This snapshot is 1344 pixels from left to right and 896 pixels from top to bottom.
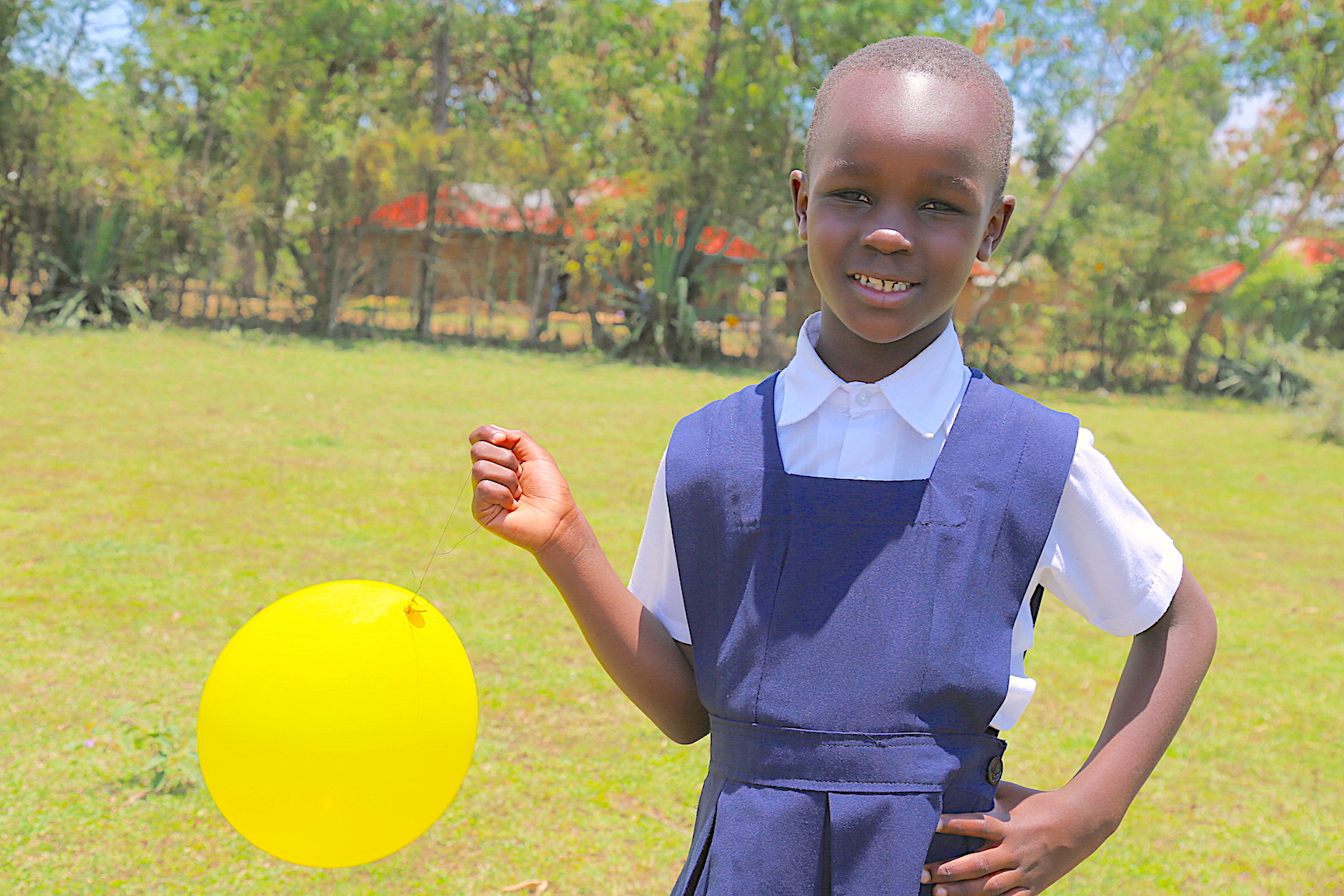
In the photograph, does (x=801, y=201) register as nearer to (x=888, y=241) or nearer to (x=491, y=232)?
(x=888, y=241)

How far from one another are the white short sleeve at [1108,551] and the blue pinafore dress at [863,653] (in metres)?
0.04

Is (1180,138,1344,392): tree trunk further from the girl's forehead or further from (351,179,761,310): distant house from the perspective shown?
the girl's forehead

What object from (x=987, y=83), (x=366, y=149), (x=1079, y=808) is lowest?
(x=1079, y=808)

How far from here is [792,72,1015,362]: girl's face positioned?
4.37ft

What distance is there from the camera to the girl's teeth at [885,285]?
1367 mm

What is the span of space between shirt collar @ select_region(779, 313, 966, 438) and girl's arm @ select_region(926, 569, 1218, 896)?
0.36 m

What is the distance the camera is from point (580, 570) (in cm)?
144

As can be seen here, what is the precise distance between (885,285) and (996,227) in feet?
0.70

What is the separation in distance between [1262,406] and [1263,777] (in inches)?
685

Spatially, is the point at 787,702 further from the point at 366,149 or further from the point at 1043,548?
the point at 366,149

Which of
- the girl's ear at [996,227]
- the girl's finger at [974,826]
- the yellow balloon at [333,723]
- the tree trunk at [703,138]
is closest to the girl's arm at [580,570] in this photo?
the yellow balloon at [333,723]

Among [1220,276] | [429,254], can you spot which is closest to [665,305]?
[429,254]

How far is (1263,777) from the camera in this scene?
3891 mm

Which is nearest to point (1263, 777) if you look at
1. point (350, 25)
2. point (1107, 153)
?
point (350, 25)
